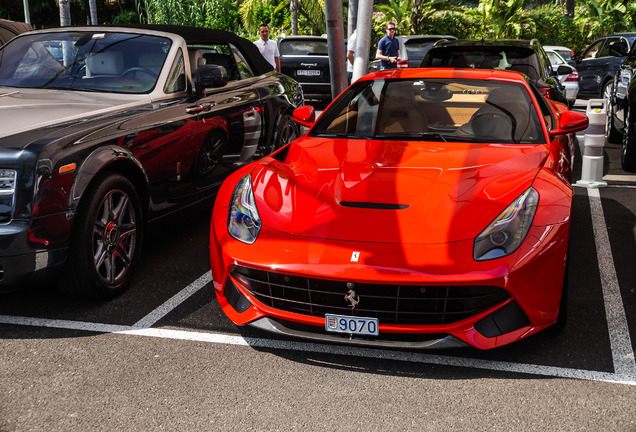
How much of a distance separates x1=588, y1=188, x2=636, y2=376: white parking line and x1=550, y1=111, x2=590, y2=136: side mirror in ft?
3.46

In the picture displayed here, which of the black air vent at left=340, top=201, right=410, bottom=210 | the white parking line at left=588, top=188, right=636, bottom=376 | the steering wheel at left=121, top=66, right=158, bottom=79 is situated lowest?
the white parking line at left=588, top=188, right=636, bottom=376

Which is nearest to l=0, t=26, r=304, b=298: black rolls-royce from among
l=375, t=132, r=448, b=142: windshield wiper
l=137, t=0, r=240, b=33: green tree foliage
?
l=375, t=132, r=448, b=142: windshield wiper

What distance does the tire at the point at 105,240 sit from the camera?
4.23 m

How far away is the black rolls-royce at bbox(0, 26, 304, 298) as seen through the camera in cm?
395

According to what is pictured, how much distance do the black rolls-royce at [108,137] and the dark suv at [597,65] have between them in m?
10.6

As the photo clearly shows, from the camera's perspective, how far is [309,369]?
3629mm

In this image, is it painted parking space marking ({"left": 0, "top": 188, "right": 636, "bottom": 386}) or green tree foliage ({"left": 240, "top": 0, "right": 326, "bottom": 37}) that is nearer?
painted parking space marking ({"left": 0, "top": 188, "right": 636, "bottom": 386})

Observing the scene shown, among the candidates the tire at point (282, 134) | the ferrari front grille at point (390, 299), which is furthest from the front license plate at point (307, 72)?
the ferrari front grille at point (390, 299)

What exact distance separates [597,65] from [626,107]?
794 centimetres

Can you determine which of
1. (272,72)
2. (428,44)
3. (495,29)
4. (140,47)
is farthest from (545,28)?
(140,47)

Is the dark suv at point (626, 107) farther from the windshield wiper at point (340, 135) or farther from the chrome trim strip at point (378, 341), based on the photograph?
the chrome trim strip at point (378, 341)

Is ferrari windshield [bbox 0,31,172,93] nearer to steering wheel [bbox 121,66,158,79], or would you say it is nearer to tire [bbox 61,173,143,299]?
steering wheel [bbox 121,66,158,79]

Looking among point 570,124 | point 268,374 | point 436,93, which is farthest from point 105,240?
point 570,124

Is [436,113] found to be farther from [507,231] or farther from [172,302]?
[172,302]
